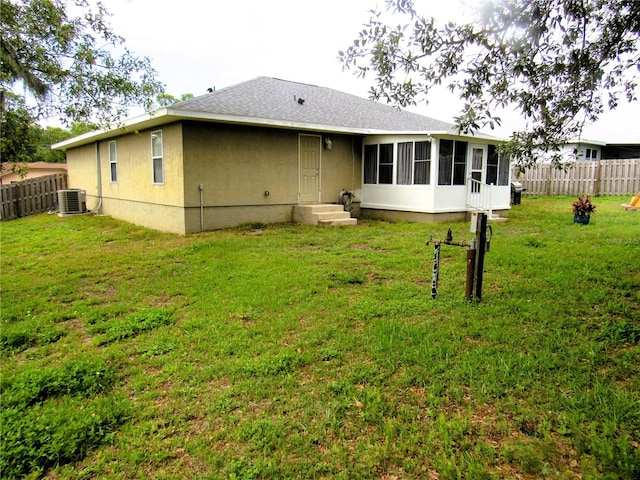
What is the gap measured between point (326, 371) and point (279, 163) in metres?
8.39

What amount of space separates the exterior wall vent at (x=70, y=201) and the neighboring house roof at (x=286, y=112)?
1.91 metres

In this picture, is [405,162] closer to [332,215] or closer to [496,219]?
[332,215]

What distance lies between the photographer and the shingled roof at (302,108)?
395 inches

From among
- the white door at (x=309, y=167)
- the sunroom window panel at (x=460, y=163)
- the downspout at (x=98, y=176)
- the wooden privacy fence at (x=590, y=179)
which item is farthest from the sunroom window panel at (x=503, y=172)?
the downspout at (x=98, y=176)

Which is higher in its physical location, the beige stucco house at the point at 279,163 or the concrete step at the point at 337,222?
the beige stucco house at the point at 279,163

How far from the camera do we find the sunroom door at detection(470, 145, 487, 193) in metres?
12.2

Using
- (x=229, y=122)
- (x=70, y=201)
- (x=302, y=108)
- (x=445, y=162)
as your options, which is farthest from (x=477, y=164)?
(x=70, y=201)

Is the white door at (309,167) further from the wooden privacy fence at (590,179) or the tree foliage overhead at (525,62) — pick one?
the wooden privacy fence at (590,179)

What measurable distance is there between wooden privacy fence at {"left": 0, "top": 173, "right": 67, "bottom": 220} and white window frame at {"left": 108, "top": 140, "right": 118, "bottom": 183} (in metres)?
4.05

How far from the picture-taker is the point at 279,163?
11102mm

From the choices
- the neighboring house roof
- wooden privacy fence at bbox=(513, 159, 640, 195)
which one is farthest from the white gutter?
wooden privacy fence at bbox=(513, 159, 640, 195)

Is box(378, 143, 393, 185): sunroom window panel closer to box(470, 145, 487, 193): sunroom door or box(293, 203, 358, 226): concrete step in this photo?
box(293, 203, 358, 226): concrete step

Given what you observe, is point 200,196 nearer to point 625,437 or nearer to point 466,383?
point 466,383

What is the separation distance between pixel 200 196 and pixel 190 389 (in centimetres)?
727
